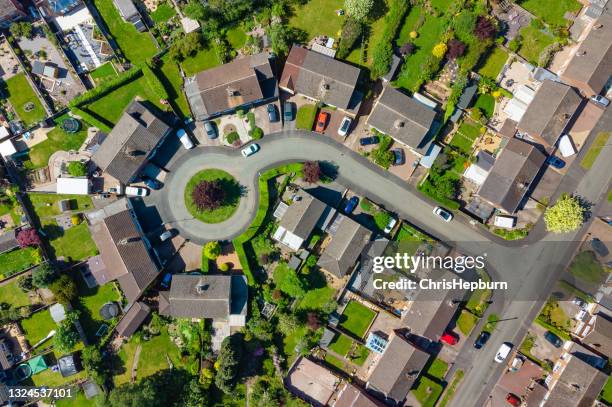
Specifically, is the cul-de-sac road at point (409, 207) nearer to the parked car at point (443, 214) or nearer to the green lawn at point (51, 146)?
the parked car at point (443, 214)

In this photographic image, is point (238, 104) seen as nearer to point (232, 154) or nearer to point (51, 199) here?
point (232, 154)

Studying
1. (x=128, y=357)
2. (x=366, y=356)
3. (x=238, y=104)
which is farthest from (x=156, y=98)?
(x=366, y=356)

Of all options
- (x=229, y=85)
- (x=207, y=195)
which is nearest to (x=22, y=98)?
(x=229, y=85)

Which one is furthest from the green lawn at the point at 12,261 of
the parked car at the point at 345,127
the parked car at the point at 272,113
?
the parked car at the point at 345,127

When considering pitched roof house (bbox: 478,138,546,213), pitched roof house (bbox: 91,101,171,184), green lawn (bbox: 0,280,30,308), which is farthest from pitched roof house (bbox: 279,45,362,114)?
green lawn (bbox: 0,280,30,308)

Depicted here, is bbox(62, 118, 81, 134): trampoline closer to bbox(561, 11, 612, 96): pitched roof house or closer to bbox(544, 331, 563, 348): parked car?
bbox(561, 11, 612, 96): pitched roof house

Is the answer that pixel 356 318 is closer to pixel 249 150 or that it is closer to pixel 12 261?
pixel 249 150
